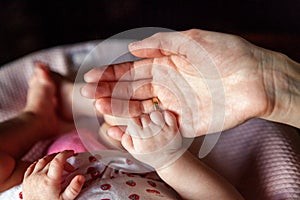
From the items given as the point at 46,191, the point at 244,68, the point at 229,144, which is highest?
the point at 244,68

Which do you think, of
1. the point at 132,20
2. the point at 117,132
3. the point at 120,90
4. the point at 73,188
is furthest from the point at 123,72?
the point at 132,20

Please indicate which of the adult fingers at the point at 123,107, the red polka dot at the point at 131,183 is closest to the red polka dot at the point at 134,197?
the red polka dot at the point at 131,183

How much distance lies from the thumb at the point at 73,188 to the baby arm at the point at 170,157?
0.29ft

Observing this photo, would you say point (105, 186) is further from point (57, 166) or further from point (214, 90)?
point (214, 90)

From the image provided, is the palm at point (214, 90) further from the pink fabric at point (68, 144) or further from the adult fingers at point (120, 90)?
the pink fabric at point (68, 144)

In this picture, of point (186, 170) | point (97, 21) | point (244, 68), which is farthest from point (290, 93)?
point (97, 21)

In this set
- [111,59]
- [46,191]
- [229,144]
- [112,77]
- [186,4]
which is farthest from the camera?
[186,4]

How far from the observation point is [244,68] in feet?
2.52

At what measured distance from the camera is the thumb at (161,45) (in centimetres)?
Answer: 80

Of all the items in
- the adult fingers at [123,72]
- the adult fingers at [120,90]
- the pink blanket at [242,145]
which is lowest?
the pink blanket at [242,145]

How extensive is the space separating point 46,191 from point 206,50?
0.34 m

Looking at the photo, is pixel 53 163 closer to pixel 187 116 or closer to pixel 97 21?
pixel 187 116

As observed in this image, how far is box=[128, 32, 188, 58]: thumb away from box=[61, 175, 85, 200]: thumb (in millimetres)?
236

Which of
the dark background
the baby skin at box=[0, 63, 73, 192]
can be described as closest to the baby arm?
the baby skin at box=[0, 63, 73, 192]
